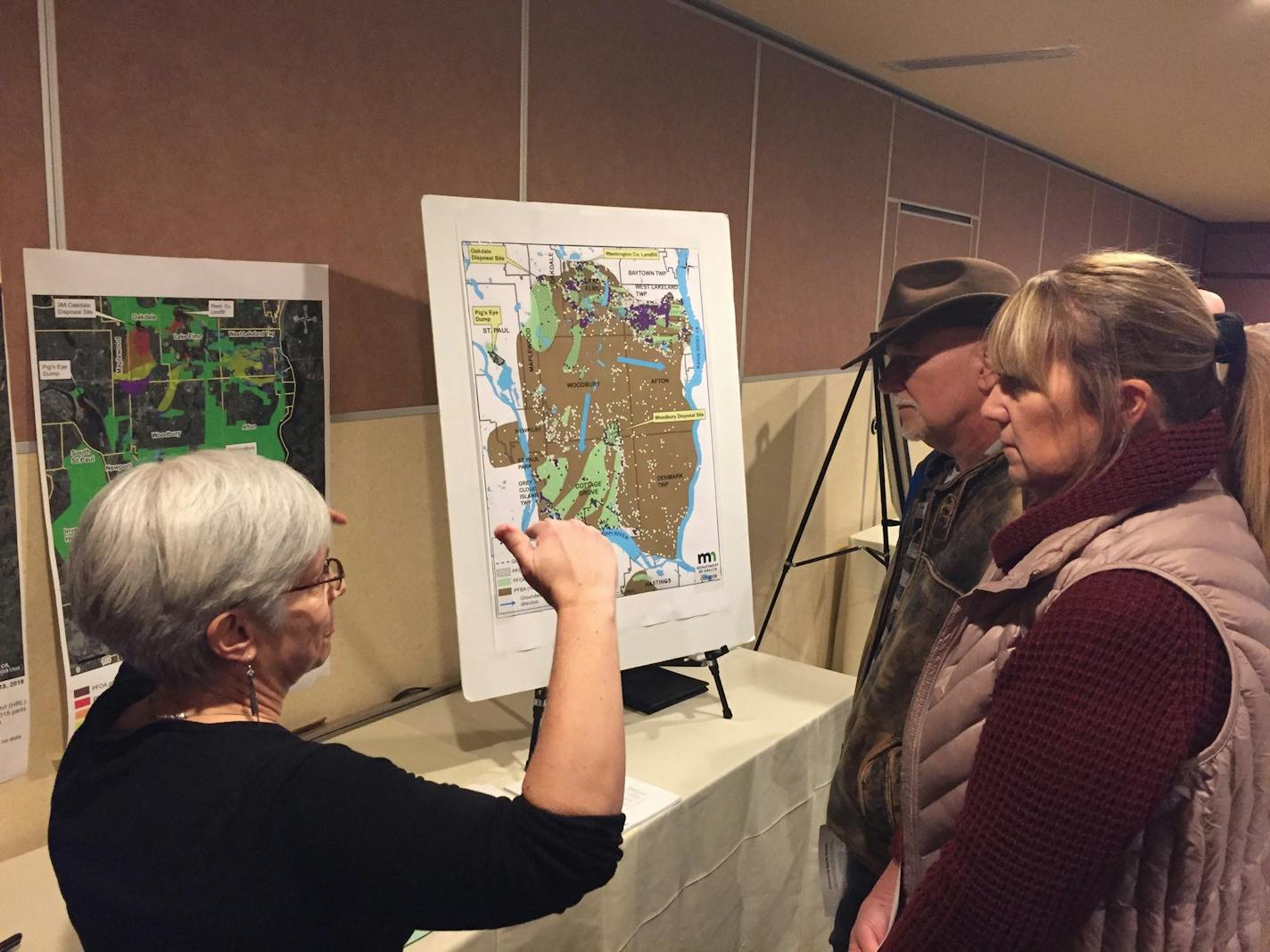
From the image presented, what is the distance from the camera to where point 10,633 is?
4.23 feet

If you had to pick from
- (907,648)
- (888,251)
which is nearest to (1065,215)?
(888,251)

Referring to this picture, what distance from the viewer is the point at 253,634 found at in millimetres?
859

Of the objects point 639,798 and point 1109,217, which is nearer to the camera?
point 639,798

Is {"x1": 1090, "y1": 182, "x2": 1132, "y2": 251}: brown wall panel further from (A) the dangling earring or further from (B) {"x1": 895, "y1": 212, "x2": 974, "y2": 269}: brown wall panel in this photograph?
(A) the dangling earring

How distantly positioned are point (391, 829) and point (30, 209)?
42.4 inches

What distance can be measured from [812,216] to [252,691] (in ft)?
8.06

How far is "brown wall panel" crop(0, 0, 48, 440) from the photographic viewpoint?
1.23 metres

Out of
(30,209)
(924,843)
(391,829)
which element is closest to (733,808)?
(924,843)

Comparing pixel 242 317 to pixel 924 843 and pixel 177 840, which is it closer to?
pixel 177 840

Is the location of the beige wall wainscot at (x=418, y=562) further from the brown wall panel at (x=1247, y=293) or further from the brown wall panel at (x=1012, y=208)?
the brown wall panel at (x=1247, y=293)

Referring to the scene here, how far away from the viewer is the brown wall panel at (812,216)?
2.68 m

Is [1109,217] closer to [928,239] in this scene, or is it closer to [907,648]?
[928,239]

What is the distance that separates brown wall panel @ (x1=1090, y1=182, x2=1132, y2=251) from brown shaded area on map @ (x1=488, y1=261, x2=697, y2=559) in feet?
13.4

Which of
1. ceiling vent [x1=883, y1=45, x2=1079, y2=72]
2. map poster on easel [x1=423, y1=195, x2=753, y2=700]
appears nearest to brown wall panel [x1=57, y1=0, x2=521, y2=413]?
map poster on easel [x1=423, y1=195, x2=753, y2=700]
